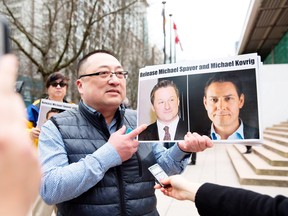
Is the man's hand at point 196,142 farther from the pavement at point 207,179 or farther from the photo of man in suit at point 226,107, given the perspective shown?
the pavement at point 207,179

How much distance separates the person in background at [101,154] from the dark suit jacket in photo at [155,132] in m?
0.03

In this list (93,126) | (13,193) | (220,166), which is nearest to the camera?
(13,193)

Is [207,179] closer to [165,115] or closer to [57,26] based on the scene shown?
[165,115]

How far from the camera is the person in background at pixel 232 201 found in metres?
1.07

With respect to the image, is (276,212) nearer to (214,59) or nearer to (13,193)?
(214,59)

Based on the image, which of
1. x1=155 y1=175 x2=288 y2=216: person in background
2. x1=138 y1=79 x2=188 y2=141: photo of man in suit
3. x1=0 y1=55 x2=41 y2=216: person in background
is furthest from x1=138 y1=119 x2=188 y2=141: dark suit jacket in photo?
x1=0 y1=55 x2=41 y2=216: person in background

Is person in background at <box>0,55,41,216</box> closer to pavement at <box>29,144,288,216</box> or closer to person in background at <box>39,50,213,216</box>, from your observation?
person in background at <box>39,50,213,216</box>

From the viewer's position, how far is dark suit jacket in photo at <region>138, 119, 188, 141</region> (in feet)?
4.86

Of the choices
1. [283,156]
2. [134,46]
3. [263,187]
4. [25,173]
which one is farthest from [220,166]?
[134,46]

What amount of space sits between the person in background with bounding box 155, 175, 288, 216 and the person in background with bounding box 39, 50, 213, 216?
0.25 meters

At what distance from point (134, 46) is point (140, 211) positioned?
2227 cm

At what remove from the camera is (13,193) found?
420 mm

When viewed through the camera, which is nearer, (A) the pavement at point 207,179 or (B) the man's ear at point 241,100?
(B) the man's ear at point 241,100

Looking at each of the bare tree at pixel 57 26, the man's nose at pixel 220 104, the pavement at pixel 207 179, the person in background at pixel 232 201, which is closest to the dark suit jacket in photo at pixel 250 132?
the man's nose at pixel 220 104
